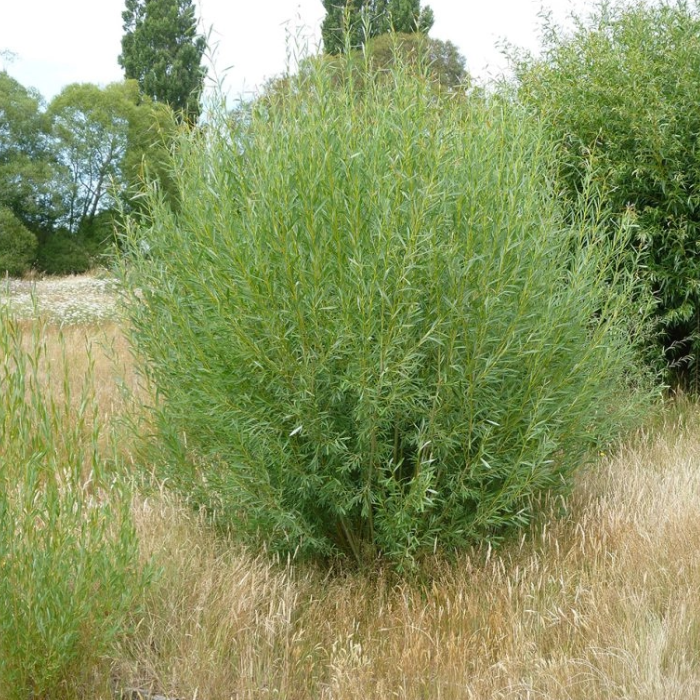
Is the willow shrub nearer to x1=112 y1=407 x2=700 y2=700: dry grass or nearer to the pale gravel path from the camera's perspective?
x1=112 y1=407 x2=700 y2=700: dry grass

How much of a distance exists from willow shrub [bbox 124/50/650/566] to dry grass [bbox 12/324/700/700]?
10.4 inches

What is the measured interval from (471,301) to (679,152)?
14.7 feet

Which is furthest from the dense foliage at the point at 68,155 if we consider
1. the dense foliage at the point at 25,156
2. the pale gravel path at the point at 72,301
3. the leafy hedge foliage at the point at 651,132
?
the leafy hedge foliage at the point at 651,132

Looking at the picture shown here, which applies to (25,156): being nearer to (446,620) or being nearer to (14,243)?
(14,243)

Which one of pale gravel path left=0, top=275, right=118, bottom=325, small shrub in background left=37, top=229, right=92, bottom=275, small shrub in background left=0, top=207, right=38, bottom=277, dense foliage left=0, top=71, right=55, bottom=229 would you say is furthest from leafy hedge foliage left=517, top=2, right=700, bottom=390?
dense foliage left=0, top=71, right=55, bottom=229

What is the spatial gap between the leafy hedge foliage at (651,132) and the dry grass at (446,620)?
330 cm

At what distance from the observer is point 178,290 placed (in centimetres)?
437

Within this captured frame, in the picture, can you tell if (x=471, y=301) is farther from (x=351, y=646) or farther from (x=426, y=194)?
(x=351, y=646)

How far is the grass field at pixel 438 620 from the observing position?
10.0ft

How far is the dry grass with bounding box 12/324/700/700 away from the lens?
305 cm

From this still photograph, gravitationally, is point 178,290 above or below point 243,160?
below

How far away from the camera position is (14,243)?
27266 millimetres

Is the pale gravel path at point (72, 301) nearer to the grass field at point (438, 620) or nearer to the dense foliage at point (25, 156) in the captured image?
the dense foliage at point (25, 156)

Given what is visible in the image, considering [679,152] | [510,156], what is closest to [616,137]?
[679,152]
